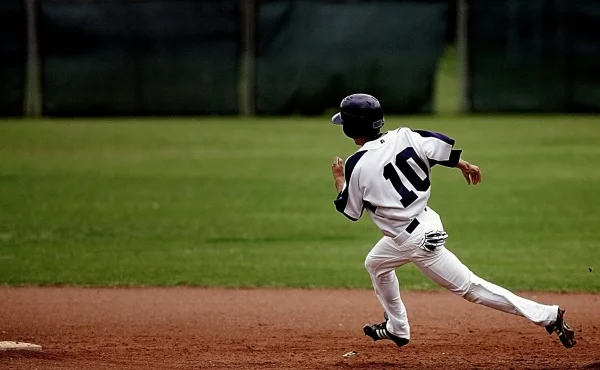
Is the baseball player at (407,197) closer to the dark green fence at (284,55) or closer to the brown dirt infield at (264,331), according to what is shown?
the brown dirt infield at (264,331)

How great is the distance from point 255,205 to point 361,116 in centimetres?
790

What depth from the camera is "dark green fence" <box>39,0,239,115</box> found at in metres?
23.5

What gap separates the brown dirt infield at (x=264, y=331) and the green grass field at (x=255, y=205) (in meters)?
0.68

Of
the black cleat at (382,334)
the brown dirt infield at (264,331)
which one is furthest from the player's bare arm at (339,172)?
the brown dirt infield at (264,331)

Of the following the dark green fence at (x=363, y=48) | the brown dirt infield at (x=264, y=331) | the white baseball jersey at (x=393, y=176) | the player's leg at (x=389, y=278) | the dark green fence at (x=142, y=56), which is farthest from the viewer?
the dark green fence at (x=142, y=56)

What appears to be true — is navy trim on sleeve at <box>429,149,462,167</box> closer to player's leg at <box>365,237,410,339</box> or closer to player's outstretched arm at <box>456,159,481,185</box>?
player's outstretched arm at <box>456,159,481,185</box>

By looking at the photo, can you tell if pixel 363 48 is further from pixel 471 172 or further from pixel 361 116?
pixel 361 116

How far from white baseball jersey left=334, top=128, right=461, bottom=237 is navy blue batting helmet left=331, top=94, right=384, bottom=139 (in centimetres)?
9

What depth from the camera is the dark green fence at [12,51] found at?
24.0 metres

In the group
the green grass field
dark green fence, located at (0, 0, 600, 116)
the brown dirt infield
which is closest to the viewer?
the brown dirt infield

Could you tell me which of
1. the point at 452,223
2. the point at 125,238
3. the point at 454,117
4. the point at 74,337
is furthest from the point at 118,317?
the point at 454,117

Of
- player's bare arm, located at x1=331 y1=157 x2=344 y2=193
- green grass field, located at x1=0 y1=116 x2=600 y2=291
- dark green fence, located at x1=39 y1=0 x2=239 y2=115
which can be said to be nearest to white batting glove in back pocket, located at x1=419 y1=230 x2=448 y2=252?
player's bare arm, located at x1=331 y1=157 x2=344 y2=193

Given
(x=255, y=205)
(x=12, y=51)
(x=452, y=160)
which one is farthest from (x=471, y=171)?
(x=12, y=51)

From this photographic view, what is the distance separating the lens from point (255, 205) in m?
14.0
